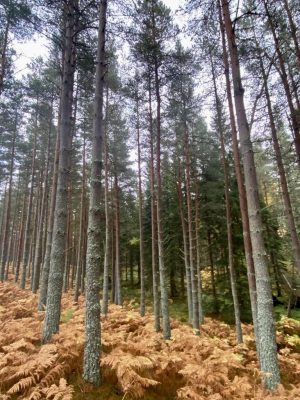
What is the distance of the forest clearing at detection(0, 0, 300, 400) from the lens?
16.4 feet

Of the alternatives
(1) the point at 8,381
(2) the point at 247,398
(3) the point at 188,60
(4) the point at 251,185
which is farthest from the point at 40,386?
(3) the point at 188,60

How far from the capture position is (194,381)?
196 inches

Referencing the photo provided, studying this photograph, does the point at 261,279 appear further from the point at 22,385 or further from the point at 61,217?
the point at 61,217

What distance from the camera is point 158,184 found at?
400 inches

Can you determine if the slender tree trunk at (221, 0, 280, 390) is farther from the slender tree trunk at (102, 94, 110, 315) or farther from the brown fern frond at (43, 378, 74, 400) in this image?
the slender tree trunk at (102, 94, 110, 315)

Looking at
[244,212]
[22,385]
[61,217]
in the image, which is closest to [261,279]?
[244,212]

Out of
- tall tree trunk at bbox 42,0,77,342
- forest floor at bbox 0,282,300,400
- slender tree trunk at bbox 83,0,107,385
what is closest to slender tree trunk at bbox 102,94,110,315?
forest floor at bbox 0,282,300,400

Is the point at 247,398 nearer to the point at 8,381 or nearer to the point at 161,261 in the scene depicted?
the point at 8,381

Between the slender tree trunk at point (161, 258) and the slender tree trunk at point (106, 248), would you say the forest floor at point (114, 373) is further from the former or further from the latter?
the slender tree trunk at point (106, 248)

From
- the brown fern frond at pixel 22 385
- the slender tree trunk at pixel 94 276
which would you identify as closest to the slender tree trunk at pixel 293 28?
the slender tree trunk at pixel 94 276

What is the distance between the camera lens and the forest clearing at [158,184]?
16.4 feet

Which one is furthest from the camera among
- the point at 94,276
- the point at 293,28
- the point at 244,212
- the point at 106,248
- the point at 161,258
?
the point at 106,248

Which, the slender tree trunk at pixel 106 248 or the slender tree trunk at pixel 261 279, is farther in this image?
the slender tree trunk at pixel 106 248

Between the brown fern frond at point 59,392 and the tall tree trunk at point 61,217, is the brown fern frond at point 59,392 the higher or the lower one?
the lower one
